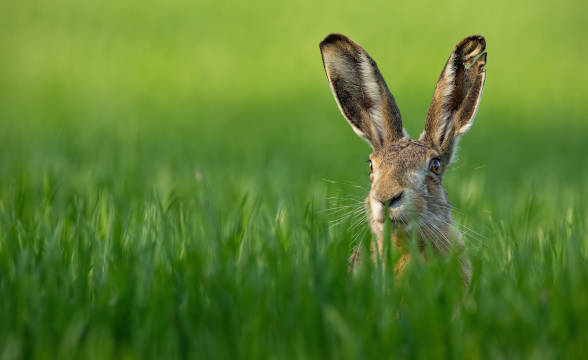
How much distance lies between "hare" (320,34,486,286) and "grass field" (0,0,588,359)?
9.7 inches

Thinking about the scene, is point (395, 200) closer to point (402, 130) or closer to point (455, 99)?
point (402, 130)

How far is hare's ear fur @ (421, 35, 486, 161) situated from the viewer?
4.03 meters

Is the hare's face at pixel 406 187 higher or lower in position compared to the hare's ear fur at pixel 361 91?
lower

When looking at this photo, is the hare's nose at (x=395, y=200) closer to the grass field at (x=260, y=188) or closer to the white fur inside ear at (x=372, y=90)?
the grass field at (x=260, y=188)

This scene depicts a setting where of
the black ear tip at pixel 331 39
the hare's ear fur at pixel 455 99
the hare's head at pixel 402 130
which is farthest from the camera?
the black ear tip at pixel 331 39

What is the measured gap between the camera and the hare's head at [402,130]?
3564 millimetres

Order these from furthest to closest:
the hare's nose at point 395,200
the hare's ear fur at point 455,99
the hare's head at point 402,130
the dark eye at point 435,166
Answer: the hare's ear fur at point 455,99, the dark eye at point 435,166, the hare's head at point 402,130, the hare's nose at point 395,200

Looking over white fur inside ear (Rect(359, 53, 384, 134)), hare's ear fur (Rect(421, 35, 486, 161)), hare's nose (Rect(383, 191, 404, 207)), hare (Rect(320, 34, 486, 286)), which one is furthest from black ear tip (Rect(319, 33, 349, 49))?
hare's nose (Rect(383, 191, 404, 207))

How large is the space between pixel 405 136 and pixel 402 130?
0.14 feet

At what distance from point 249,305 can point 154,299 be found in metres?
0.34

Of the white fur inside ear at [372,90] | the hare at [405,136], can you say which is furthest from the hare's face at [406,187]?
the white fur inside ear at [372,90]

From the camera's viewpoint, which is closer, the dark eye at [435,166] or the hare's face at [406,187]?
the hare's face at [406,187]

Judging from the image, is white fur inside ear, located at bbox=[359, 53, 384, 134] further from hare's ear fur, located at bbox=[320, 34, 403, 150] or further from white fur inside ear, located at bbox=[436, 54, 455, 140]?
white fur inside ear, located at bbox=[436, 54, 455, 140]

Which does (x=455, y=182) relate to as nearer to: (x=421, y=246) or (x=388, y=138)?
(x=388, y=138)
